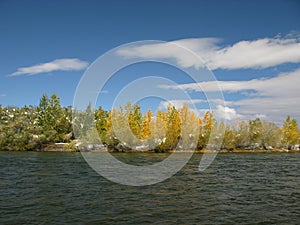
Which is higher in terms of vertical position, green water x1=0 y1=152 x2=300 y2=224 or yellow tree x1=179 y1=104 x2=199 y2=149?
yellow tree x1=179 y1=104 x2=199 y2=149

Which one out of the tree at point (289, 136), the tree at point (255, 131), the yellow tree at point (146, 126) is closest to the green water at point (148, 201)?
the yellow tree at point (146, 126)

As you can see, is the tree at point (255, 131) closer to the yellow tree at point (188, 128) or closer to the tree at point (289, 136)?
the tree at point (289, 136)

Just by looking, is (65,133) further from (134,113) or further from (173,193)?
(173,193)

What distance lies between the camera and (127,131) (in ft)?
268

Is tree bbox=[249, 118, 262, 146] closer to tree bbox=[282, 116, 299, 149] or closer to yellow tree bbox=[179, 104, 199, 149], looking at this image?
tree bbox=[282, 116, 299, 149]

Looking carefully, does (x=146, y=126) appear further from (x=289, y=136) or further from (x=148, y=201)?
(x=148, y=201)

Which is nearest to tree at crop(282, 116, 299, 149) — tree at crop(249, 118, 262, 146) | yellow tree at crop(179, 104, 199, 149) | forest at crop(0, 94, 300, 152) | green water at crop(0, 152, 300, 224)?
forest at crop(0, 94, 300, 152)

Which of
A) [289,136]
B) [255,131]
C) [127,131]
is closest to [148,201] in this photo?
[127,131]

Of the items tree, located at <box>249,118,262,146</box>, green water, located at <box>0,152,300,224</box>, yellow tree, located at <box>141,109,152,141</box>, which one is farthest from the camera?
tree, located at <box>249,118,262,146</box>

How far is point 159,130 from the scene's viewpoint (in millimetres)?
81562

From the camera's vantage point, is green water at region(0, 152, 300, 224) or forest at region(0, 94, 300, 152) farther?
forest at region(0, 94, 300, 152)

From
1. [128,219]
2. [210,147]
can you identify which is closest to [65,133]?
[210,147]

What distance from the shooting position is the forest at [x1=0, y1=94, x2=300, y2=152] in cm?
8094

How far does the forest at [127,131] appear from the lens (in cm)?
8094
